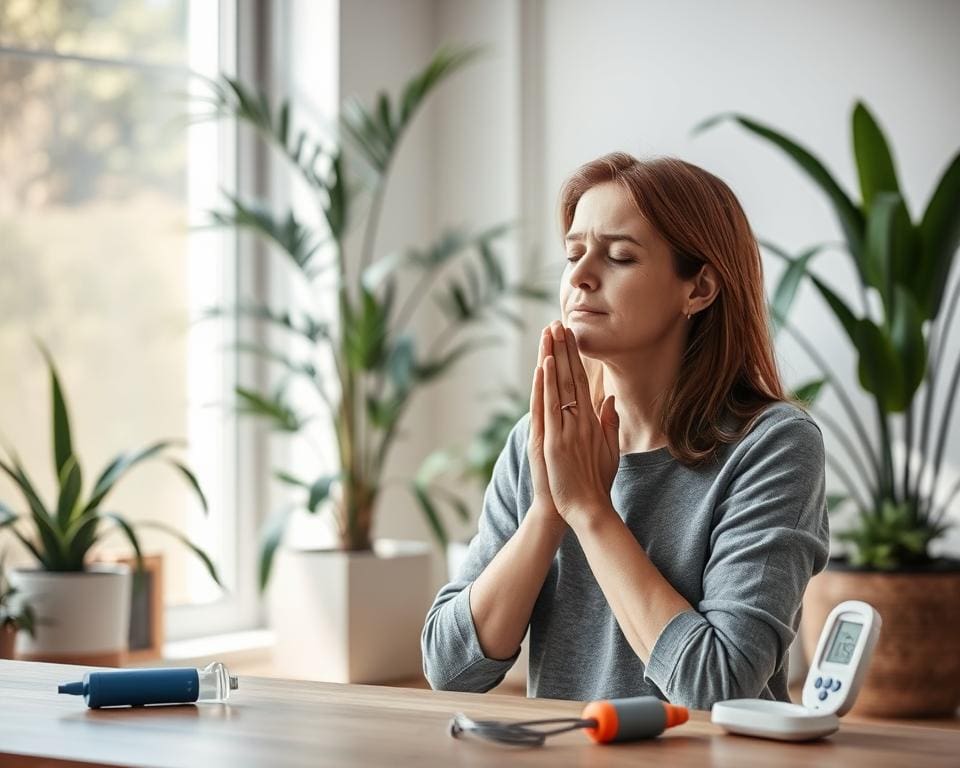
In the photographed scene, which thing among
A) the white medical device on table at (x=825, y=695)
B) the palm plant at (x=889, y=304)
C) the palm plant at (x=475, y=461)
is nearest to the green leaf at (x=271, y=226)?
the palm plant at (x=475, y=461)

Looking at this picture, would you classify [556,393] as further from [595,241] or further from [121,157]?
[121,157]

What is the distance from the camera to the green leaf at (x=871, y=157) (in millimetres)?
3357

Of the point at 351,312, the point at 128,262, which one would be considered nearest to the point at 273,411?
the point at 351,312

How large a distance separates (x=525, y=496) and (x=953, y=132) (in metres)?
2.33

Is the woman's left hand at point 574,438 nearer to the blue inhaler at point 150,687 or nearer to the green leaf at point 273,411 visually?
the blue inhaler at point 150,687

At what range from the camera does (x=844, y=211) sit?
3.42 metres

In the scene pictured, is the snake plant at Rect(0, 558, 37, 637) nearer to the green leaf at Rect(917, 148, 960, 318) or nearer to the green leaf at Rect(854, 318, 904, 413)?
the green leaf at Rect(854, 318, 904, 413)

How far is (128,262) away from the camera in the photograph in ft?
13.0

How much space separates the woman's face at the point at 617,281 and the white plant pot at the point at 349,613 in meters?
2.00

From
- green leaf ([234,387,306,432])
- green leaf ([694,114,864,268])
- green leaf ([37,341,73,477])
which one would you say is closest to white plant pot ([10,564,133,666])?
green leaf ([37,341,73,477])

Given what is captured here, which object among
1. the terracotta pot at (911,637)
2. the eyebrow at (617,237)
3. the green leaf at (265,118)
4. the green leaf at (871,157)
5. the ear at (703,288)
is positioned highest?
the green leaf at (265,118)

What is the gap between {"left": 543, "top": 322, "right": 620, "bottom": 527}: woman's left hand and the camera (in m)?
1.70

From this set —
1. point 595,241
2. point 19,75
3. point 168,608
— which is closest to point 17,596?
point 168,608

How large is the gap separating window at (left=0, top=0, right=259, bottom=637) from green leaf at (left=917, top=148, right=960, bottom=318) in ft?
5.79
